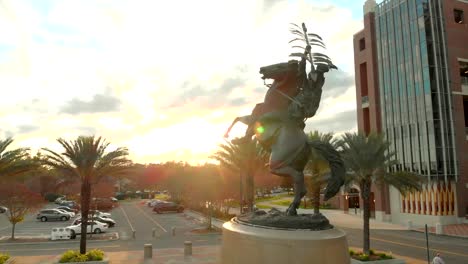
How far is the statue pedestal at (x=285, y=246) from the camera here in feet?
31.0

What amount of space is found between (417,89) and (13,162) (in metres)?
36.4

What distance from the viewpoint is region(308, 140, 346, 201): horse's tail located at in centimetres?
1184

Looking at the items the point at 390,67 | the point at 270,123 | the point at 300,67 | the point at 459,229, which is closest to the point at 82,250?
the point at 270,123

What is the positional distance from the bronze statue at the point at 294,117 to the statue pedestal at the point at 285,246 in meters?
1.43

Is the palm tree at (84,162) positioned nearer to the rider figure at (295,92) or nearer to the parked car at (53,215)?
the rider figure at (295,92)

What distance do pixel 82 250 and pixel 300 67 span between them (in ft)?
49.5

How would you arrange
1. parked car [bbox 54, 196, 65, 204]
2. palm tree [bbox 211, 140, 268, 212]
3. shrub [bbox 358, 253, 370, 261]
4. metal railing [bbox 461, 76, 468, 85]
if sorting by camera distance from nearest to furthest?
shrub [bbox 358, 253, 370, 261] < palm tree [bbox 211, 140, 268, 212] < metal railing [bbox 461, 76, 468, 85] < parked car [bbox 54, 196, 65, 204]

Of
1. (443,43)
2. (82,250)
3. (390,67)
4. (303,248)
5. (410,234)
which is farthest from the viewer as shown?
(390,67)

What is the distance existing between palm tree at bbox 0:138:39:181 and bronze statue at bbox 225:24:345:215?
13789mm

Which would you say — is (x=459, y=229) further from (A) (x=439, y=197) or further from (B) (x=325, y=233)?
(B) (x=325, y=233)

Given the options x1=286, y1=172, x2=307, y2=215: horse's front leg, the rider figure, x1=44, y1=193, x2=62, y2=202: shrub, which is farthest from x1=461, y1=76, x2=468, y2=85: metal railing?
x1=44, y1=193, x2=62, y2=202: shrub

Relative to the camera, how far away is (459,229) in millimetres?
34812

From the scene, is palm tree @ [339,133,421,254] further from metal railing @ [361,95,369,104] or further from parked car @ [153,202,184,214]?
parked car @ [153,202,184,214]

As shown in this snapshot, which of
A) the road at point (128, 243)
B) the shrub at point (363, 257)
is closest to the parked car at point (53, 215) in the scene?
the road at point (128, 243)
